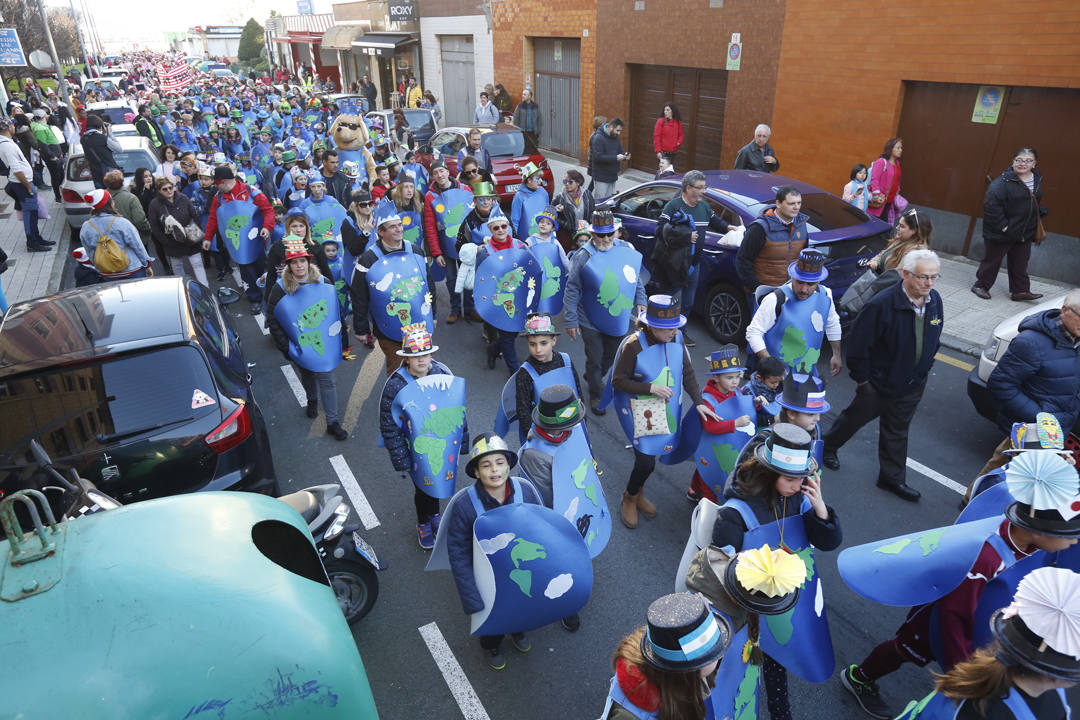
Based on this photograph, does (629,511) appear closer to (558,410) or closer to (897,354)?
(558,410)

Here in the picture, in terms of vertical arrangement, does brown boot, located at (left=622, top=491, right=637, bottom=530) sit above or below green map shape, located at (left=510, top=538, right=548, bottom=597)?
below

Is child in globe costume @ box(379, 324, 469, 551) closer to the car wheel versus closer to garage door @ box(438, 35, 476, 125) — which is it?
the car wheel

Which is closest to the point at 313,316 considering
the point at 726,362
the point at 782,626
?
the point at 726,362

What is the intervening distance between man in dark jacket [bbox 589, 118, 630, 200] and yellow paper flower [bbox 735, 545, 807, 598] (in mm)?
10981

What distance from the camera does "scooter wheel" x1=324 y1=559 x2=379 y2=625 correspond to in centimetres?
415

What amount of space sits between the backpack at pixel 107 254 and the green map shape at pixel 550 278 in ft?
15.5

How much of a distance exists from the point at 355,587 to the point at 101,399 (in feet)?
6.35

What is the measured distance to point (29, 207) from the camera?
12.7 meters

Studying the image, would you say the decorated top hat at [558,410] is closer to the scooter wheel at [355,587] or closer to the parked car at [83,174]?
the scooter wheel at [355,587]

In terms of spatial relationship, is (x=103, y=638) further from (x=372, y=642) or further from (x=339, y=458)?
(x=339, y=458)

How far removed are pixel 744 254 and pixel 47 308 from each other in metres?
5.99

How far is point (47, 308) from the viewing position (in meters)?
4.78

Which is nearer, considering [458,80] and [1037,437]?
[1037,437]

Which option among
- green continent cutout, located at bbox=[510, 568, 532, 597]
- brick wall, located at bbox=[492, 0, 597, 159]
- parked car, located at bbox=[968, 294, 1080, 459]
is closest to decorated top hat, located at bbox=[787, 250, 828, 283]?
parked car, located at bbox=[968, 294, 1080, 459]
